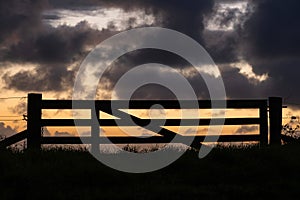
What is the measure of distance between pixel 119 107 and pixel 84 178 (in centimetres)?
493

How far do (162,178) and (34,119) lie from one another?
5.99 metres

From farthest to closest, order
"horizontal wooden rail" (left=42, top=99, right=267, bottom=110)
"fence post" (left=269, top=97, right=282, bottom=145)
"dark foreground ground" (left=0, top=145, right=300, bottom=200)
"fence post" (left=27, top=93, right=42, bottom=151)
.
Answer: "fence post" (left=269, top=97, right=282, bottom=145) → "fence post" (left=27, top=93, right=42, bottom=151) → "horizontal wooden rail" (left=42, top=99, right=267, bottom=110) → "dark foreground ground" (left=0, top=145, right=300, bottom=200)

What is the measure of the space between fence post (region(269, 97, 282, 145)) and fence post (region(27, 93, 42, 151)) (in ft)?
24.6

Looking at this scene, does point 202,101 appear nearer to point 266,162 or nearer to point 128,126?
point 128,126

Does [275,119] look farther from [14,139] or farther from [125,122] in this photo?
[14,139]

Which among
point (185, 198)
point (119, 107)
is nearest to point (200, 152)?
point (119, 107)

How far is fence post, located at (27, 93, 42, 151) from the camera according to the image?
1559 cm

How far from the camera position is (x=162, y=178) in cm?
1109

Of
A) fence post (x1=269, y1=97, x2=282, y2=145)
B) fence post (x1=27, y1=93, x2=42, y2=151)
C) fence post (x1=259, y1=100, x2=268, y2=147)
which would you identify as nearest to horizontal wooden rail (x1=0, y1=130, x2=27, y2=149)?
fence post (x1=27, y1=93, x2=42, y2=151)

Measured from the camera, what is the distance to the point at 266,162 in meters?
12.4

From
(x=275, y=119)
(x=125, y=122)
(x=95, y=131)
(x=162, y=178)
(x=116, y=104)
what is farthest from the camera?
(x=275, y=119)

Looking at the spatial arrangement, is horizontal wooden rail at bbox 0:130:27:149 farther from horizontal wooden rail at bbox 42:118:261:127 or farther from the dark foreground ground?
the dark foreground ground

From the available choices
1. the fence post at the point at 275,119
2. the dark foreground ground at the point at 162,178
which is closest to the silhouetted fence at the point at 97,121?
the fence post at the point at 275,119

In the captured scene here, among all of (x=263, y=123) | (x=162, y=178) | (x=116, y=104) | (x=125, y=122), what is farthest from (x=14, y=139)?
(x=263, y=123)
